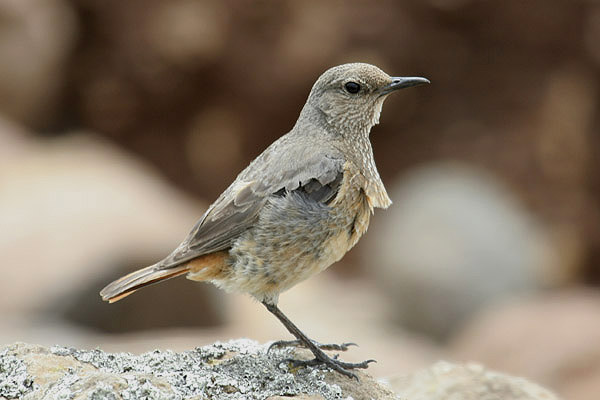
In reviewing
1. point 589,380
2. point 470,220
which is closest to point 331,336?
point 470,220

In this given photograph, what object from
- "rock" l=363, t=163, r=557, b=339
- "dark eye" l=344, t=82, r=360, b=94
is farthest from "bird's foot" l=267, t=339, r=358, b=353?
"rock" l=363, t=163, r=557, b=339

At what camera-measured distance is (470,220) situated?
12953 millimetres

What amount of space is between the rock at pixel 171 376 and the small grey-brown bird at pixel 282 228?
0.51 ft

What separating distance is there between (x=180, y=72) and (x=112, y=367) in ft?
40.7

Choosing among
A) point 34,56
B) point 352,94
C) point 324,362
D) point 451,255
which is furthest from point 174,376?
point 34,56

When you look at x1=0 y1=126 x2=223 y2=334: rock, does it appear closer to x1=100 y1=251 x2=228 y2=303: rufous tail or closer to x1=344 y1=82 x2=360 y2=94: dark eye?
x1=344 y1=82 x2=360 y2=94: dark eye

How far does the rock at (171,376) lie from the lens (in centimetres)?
362

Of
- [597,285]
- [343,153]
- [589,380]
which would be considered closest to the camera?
[343,153]

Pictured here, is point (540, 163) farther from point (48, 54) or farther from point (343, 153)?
point (343, 153)

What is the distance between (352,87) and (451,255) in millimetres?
7455

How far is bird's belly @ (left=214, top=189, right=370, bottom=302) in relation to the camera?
4590 millimetres

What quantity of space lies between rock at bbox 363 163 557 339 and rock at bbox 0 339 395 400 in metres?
7.98

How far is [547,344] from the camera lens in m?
9.09

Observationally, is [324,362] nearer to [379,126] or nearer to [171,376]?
[171,376]
